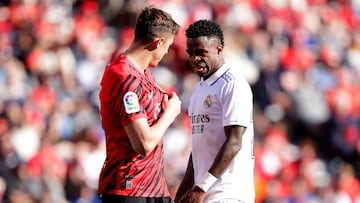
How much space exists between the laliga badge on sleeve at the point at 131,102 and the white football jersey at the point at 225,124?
0.80m

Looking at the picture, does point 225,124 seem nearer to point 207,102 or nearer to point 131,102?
point 207,102

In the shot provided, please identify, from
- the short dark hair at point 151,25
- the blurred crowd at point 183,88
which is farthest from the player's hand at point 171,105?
the blurred crowd at point 183,88

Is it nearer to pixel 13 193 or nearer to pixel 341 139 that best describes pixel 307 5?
pixel 341 139

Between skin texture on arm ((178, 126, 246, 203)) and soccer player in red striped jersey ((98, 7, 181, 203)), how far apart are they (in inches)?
12.8

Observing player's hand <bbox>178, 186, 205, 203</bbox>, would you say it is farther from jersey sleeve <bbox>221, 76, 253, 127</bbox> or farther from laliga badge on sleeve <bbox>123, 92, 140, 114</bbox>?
laliga badge on sleeve <bbox>123, 92, 140, 114</bbox>

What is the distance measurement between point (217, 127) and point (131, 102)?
0.91 meters

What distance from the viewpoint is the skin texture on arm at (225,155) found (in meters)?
5.26

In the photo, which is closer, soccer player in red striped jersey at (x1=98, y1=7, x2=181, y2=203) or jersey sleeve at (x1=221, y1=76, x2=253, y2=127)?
soccer player in red striped jersey at (x1=98, y1=7, x2=181, y2=203)

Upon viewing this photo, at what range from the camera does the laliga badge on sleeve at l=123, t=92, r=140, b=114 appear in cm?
475

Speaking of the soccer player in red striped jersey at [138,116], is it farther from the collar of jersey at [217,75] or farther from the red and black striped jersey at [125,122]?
the collar of jersey at [217,75]

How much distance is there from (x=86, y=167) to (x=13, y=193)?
899 millimetres

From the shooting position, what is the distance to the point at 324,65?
1232 centimetres

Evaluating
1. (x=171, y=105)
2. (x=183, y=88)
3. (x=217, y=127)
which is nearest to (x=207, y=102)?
(x=217, y=127)

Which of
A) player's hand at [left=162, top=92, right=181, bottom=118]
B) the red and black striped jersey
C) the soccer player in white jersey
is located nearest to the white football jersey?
the soccer player in white jersey
